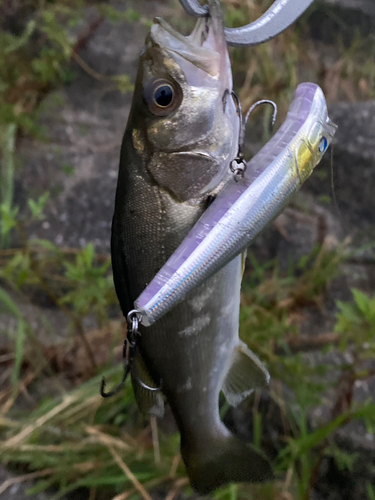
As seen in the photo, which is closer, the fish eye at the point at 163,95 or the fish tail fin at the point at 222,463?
the fish eye at the point at 163,95

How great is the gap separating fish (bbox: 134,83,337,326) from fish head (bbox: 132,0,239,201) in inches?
4.5

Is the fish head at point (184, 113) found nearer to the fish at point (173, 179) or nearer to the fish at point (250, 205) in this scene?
→ the fish at point (173, 179)

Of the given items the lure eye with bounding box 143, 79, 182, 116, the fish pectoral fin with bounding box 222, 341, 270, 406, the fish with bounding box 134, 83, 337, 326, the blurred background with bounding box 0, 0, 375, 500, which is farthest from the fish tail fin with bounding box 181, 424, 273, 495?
the lure eye with bounding box 143, 79, 182, 116

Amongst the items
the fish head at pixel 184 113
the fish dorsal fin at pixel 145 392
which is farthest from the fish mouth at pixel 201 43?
the fish dorsal fin at pixel 145 392

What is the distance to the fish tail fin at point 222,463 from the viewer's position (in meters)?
0.75

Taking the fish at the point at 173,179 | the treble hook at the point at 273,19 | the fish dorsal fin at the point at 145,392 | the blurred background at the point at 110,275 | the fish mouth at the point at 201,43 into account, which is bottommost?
the blurred background at the point at 110,275

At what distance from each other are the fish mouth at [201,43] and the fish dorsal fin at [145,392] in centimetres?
48

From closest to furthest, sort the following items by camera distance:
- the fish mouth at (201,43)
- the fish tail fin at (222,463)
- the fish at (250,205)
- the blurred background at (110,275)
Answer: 1. the fish at (250,205)
2. the fish mouth at (201,43)
3. the fish tail fin at (222,463)
4. the blurred background at (110,275)

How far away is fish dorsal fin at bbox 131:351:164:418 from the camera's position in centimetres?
64

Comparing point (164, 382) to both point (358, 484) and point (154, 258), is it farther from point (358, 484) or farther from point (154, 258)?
point (358, 484)

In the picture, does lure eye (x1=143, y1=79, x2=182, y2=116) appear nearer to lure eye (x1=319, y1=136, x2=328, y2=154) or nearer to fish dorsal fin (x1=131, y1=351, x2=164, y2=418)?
lure eye (x1=319, y1=136, x2=328, y2=154)

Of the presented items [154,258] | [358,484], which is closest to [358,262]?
[358,484]

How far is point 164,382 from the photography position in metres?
0.65

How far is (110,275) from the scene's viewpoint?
4.80ft
